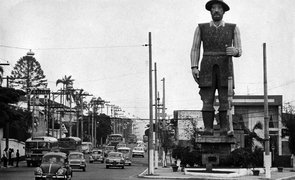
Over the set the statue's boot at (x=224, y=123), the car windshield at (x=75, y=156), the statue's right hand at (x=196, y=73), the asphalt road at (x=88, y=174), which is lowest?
the asphalt road at (x=88, y=174)

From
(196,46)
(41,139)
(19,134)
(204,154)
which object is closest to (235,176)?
(204,154)

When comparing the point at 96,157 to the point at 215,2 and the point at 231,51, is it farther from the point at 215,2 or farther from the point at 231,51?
the point at 215,2

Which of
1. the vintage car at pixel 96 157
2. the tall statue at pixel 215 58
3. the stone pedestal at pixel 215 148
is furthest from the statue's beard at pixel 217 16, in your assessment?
the vintage car at pixel 96 157

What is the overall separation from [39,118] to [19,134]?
20.2 metres

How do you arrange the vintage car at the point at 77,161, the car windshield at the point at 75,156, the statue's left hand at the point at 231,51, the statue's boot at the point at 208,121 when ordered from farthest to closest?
the car windshield at the point at 75,156, the vintage car at the point at 77,161, the statue's boot at the point at 208,121, the statue's left hand at the point at 231,51

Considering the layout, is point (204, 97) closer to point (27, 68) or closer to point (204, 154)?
point (204, 154)

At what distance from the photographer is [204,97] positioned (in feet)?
127

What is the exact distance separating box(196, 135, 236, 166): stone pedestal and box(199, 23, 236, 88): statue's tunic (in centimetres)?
334

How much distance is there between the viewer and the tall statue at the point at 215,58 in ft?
123

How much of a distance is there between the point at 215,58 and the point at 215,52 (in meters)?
0.38

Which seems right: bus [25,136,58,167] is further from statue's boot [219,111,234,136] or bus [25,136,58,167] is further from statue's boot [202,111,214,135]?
statue's boot [219,111,234,136]

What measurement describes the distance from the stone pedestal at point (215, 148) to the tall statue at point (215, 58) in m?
→ 0.52

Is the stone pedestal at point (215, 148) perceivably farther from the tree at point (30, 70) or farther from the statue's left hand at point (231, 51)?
the tree at point (30, 70)

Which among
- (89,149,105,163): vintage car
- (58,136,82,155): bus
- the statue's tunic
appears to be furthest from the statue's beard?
(89,149,105,163): vintage car
